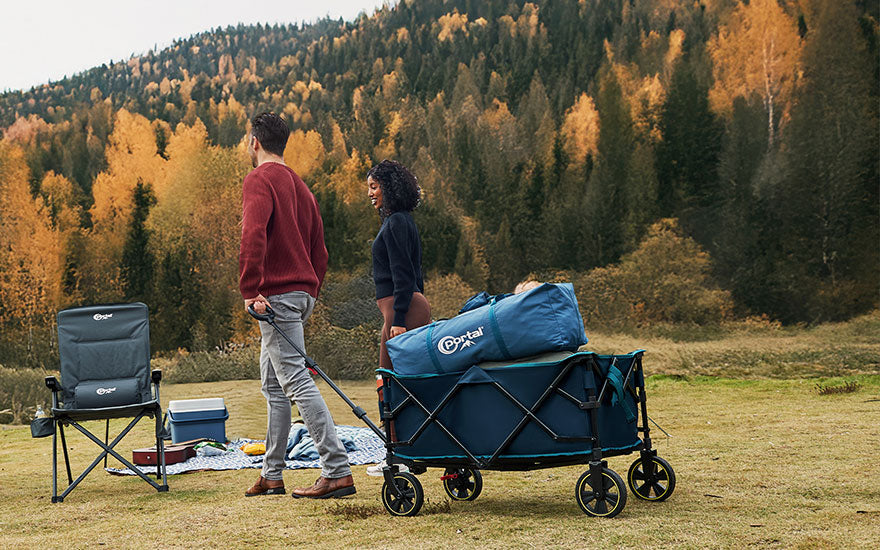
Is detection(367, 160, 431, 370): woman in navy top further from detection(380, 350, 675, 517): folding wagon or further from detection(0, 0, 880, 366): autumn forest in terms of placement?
detection(0, 0, 880, 366): autumn forest

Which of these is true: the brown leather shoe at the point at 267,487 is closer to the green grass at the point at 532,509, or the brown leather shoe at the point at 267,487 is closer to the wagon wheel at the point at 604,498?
the green grass at the point at 532,509

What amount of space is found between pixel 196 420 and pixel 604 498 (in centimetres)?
355

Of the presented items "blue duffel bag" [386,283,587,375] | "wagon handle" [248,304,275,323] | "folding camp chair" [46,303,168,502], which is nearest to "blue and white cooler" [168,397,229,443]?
"folding camp chair" [46,303,168,502]

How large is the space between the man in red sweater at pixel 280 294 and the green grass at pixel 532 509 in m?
0.17

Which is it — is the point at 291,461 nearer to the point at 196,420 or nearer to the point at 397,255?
the point at 196,420

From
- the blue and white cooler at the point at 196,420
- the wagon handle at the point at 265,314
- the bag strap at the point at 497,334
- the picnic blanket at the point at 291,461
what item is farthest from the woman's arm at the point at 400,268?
the blue and white cooler at the point at 196,420

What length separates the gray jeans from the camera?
342cm

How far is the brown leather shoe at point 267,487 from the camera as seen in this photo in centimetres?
353

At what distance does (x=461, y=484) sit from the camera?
3.29 metres

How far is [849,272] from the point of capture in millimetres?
11086

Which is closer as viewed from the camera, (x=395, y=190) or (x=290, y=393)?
(x=290, y=393)

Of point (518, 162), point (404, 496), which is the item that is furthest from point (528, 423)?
point (518, 162)

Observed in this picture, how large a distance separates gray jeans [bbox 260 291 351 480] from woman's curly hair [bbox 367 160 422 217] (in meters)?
0.63

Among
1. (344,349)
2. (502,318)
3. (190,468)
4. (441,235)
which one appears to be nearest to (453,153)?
(441,235)
